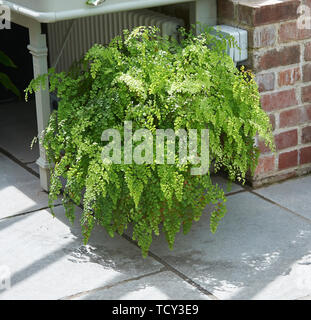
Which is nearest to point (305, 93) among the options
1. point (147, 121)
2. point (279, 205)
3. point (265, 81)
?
point (265, 81)

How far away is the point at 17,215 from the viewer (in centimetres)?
434

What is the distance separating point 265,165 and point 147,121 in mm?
1307

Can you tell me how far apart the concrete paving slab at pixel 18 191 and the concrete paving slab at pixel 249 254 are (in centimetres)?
90

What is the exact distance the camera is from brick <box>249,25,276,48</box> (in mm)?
4309

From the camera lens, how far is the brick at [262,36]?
14.1 ft

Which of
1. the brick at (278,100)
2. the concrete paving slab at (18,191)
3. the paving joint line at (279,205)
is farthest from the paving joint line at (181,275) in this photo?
the brick at (278,100)

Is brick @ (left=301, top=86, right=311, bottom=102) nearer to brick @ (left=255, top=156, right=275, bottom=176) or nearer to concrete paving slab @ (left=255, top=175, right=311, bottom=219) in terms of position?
brick @ (left=255, top=156, right=275, bottom=176)

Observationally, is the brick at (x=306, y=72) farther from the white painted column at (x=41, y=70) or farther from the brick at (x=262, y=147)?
the white painted column at (x=41, y=70)

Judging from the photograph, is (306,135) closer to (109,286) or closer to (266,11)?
(266,11)

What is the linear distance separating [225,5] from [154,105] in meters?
1.14

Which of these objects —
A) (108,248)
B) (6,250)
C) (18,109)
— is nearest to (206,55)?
(108,248)

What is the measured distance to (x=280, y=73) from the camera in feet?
14.7

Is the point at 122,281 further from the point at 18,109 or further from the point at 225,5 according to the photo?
the point at 18,109
